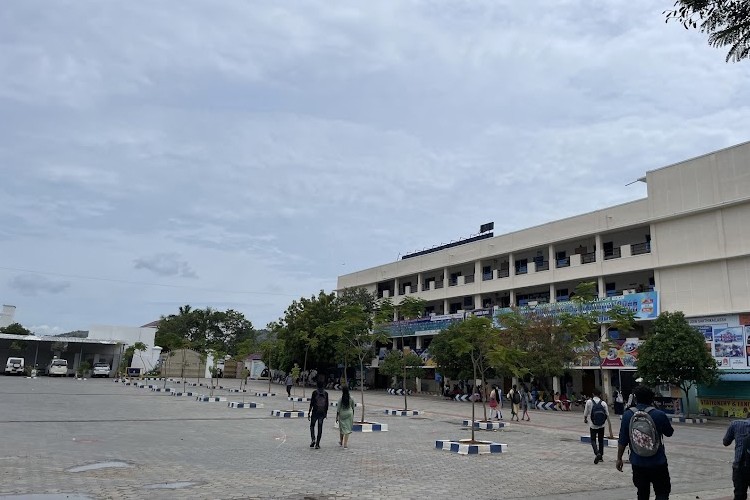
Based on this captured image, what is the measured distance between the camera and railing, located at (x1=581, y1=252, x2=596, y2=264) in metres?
36.6

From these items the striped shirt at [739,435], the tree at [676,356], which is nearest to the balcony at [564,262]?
the tree at [676,356]

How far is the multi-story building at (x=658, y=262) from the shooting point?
29.4 metres

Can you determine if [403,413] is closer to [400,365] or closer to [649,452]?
[400,365]

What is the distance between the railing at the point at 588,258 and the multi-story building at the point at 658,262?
7 centimetres

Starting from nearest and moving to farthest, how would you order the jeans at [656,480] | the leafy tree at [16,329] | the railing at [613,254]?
the jeans at [656,480], the railing at [613,254], the leafy tree at [16,329]

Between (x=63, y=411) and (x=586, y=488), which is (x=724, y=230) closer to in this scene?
(x=586, y=488)

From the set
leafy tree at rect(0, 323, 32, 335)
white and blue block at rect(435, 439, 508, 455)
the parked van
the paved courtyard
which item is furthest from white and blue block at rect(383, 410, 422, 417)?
leafy tree at rect(0, 323, 32, 335)

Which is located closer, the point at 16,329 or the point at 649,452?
the point at 649,452

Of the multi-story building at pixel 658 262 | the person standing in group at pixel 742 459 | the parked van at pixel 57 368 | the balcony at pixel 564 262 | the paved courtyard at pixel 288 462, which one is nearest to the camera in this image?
the person standing in group at pixel 742 459

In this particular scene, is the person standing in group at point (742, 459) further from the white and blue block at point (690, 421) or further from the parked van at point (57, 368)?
the parked van at point (57, 368)

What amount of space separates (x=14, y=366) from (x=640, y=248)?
2144 inches

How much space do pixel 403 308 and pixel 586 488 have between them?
1551cm


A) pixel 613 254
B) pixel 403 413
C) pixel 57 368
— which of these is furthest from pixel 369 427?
pixel 57 368

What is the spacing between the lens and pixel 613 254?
117 ft
